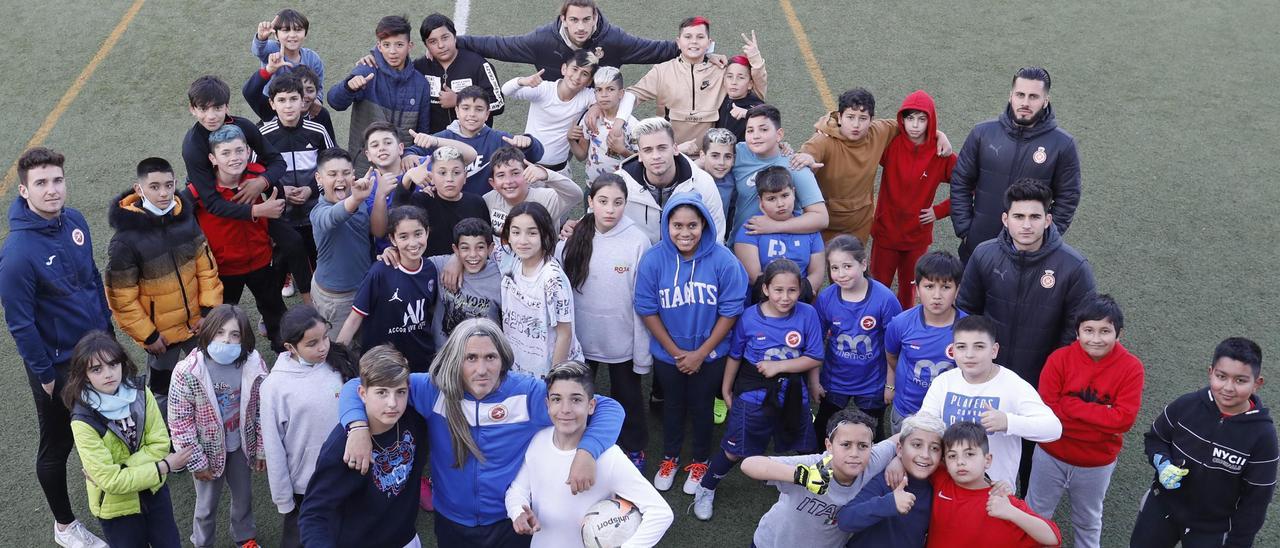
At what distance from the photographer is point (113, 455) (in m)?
5.02

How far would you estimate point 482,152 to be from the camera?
6949mm

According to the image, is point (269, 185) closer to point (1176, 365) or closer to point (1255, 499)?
point (1255, 499)

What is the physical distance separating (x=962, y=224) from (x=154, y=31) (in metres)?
9.37

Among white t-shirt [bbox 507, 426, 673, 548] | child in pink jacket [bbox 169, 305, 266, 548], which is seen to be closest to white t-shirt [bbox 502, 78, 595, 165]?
child in pink jacket [bbox 169, 305, 266, 548]

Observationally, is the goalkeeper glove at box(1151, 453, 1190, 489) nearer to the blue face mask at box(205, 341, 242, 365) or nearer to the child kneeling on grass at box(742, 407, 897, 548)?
the child kneeling on grass at box(742, 407, 897, 548)

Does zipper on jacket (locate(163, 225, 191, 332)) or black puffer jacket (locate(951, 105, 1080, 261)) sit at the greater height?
black puffer jacket (locate(951, 105, 1080, 261))

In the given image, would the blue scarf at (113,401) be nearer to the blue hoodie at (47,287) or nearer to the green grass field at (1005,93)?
the blue hoodie at (47,287)

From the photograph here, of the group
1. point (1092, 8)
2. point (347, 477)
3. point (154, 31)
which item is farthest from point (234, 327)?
point (1092, 8)

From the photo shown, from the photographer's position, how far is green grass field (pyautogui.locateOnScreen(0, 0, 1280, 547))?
8234 mm

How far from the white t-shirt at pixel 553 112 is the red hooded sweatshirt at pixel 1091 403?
371 centimetres

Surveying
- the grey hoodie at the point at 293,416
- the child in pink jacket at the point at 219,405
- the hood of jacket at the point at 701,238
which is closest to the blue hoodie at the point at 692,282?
the hood of jacket at the point at 701,238

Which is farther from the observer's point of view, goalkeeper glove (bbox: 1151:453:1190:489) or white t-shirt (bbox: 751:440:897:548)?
goalkeeper glove (bbox: 1151:453:1190:489)

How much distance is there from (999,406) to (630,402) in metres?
2.11

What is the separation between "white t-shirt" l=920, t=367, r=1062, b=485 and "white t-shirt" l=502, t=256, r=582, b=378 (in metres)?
1.91
